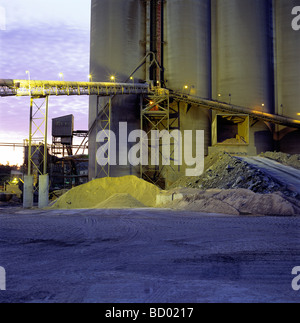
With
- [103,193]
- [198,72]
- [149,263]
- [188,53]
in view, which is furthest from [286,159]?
[149,263]

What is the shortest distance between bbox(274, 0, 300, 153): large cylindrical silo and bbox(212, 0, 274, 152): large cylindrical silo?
0.98m

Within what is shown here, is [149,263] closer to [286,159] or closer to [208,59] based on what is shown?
[286,159]

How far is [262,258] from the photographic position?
5.44 meters

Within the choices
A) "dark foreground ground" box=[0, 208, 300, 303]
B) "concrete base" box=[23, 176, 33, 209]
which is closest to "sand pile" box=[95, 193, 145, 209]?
"concrete base" box=[23, 176, 33, 209]

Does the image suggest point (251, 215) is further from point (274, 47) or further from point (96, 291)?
point (274, 47)

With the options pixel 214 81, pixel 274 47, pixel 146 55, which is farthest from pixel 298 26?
pixel 146 55

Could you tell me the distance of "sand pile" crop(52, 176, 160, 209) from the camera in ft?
66.3

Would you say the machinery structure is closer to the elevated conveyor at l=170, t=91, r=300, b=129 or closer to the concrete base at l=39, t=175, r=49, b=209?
the elevated conveyor at l=170, t=91, r=300, b=129

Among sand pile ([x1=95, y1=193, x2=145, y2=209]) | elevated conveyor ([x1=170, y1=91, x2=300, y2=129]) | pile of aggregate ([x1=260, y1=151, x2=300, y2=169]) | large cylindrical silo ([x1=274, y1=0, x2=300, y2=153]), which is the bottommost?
sand pile ([x1=95, y1=193, x2=145, y2=209])

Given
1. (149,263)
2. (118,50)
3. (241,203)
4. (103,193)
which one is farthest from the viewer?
(118,50)

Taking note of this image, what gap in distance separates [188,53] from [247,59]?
5.82m

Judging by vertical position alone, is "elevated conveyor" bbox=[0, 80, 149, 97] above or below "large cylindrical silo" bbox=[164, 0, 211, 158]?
below

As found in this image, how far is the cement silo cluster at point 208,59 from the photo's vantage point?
28453 millimetres

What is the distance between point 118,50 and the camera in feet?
94.0
